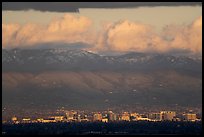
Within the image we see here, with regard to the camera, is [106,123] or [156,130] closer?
[156,130]

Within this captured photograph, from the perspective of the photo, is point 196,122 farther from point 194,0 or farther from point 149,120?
point 194,0

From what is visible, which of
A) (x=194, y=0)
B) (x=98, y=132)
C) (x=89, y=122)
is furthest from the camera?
(x=89, y=122)

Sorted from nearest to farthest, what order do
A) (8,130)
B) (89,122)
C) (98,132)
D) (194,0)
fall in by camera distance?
(194,0)
(8,130)
(98,132)
(89,122)

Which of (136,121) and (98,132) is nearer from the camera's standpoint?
(98,132)

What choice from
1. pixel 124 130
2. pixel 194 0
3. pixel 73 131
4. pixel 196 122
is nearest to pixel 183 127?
pixel 196 122

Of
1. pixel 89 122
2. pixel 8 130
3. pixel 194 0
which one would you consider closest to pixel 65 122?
pixel 89 122

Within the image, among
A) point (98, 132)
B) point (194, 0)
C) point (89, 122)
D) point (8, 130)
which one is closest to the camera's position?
point (194, 0)

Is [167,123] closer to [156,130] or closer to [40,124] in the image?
[156,130]

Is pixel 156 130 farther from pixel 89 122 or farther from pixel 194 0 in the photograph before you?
pixel 194 0

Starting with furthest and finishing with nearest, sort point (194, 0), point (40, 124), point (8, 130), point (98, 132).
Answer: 1. point (40, 124)
2. point (98, 132)
3. point (8, 130)
4. point (194, 0)
